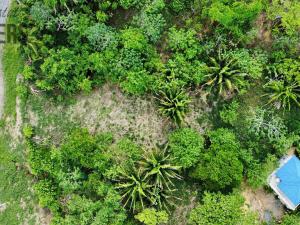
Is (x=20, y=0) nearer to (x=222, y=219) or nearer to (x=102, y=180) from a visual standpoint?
(x=102, y=180)

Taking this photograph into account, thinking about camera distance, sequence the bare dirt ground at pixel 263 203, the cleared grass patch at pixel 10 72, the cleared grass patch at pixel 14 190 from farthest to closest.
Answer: the cleared grass patch at pixel 10 72 → the cleared grass patch at pixel 14 190 → the bare dirt ground at pixel 263 203

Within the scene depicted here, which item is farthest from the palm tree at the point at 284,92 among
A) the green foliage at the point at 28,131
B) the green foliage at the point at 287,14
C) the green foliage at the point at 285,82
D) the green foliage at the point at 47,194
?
the green foliage at the point at 28,131

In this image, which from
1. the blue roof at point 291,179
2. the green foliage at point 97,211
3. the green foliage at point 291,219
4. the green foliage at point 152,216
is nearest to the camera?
the green foliage at point 97,211

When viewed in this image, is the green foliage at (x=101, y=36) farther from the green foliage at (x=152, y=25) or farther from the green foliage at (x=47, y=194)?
the green foliage at (x=47, y=194)

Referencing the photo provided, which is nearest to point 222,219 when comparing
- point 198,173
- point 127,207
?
point 198,173

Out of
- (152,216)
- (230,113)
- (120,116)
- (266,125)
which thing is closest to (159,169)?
(152,216)
